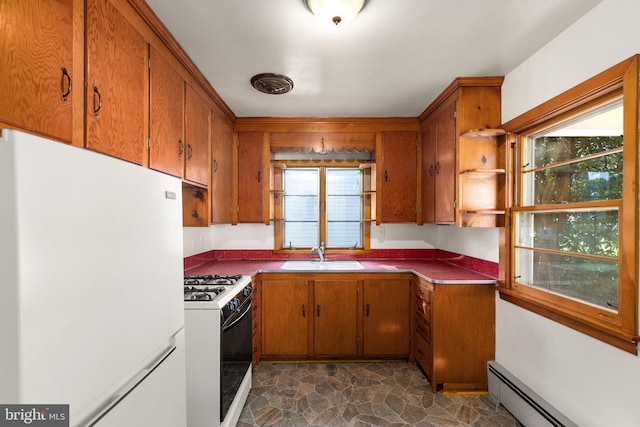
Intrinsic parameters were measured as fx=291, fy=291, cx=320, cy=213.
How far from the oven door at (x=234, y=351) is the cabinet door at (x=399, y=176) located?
171 centimetres

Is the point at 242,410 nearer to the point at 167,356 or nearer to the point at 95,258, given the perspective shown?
the point at 167,356

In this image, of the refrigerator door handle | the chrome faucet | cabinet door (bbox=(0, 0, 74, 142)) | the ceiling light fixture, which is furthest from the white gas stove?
the ceiling light fixture

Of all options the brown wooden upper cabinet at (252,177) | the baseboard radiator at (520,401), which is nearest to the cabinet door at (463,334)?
the baseboard radiator at (520,401)

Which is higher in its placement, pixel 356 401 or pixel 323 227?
pixel 323 227

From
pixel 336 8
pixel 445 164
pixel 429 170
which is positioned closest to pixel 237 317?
pixel 336 8

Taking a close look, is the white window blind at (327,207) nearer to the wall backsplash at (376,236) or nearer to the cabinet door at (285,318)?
the wall backsplash at (376,236)

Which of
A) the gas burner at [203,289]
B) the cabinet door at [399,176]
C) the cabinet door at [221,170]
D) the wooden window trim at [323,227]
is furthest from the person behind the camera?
the wooden window trim at [323,227]

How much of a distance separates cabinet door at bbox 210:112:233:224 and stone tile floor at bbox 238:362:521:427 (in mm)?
1481

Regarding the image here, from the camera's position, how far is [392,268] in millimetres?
2783

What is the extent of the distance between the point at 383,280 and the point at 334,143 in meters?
1.48

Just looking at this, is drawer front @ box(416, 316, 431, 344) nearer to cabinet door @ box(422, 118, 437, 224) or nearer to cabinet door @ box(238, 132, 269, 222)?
cabinet door @ box(422, 118, 437, 224)

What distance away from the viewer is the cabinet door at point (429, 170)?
109 inches

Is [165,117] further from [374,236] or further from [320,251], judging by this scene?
[374,236]

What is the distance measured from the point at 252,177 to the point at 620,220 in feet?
9.07
